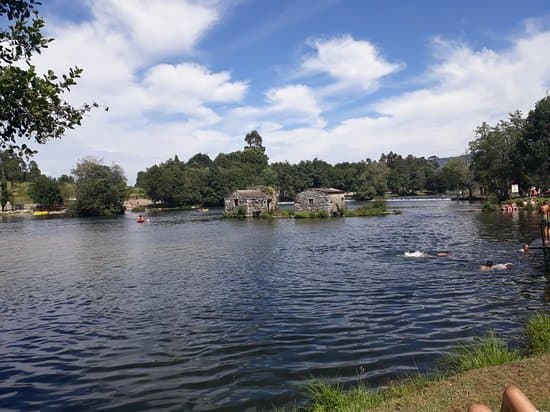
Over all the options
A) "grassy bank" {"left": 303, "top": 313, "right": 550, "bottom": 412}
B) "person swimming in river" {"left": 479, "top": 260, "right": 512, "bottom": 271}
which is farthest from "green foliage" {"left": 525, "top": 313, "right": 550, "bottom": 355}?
"person swimming in river" {"left": 479, "top": 260, "right": 512, "bottom": 271}

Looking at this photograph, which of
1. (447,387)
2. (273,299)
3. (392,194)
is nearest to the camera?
(447,387)

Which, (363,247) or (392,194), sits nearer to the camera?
(363,247)

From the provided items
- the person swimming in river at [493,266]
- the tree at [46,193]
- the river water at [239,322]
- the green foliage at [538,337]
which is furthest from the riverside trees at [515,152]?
the tree at [46,193]

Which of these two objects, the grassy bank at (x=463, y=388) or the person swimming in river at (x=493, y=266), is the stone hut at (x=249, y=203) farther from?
the grassy bank at (x=463, y=388)

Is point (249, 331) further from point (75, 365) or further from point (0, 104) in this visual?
point (0, 104)

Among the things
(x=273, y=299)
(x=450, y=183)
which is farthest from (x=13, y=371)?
(x=450, y=183)

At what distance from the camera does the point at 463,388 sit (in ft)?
26.8

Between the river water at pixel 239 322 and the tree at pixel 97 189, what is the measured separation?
90.5 metres

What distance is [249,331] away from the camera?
15.2 metres

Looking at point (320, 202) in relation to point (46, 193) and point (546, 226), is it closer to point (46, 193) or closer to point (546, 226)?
point (546, 226)

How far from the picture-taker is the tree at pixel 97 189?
118 metres

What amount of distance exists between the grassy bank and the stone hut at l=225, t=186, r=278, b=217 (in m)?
72.8

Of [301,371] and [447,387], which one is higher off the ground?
[447,387]

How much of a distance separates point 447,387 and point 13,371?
37.4 ft
